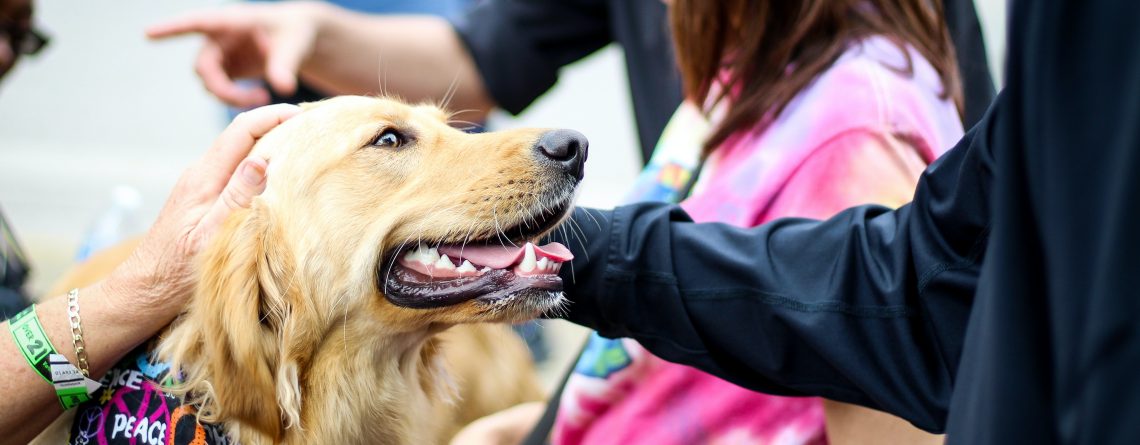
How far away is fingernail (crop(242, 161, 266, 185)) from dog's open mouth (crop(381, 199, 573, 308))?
0.28 meters

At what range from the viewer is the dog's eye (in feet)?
6.20

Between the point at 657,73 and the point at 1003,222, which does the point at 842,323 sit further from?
the point at 657,73

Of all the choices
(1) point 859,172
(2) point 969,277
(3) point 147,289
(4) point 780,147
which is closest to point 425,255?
(3) point 147,289

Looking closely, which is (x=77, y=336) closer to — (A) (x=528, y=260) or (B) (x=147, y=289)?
(B) (x=147, y=289)

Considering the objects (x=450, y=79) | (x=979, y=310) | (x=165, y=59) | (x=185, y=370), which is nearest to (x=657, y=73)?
(x=450, y=79)

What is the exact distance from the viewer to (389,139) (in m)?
1.91

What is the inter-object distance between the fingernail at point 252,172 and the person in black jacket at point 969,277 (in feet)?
1.79

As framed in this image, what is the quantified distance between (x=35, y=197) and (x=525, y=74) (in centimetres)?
537

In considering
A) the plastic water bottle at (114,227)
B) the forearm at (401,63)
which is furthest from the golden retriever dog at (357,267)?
the plastic water bottle at (114,227)

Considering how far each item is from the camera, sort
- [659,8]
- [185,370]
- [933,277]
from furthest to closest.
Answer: [659,8], [185,370], [933,277]

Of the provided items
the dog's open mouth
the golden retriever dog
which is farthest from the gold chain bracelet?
the dog's open mouth

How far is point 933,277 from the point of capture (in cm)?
133

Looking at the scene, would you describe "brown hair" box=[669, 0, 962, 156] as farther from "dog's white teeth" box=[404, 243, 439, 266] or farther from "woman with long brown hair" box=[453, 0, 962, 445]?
"dog's white teeth" box=[404, 243, 439, 266]

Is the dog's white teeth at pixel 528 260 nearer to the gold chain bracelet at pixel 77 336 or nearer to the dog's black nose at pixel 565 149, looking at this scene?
the dog's black nose at pixel 565 149
